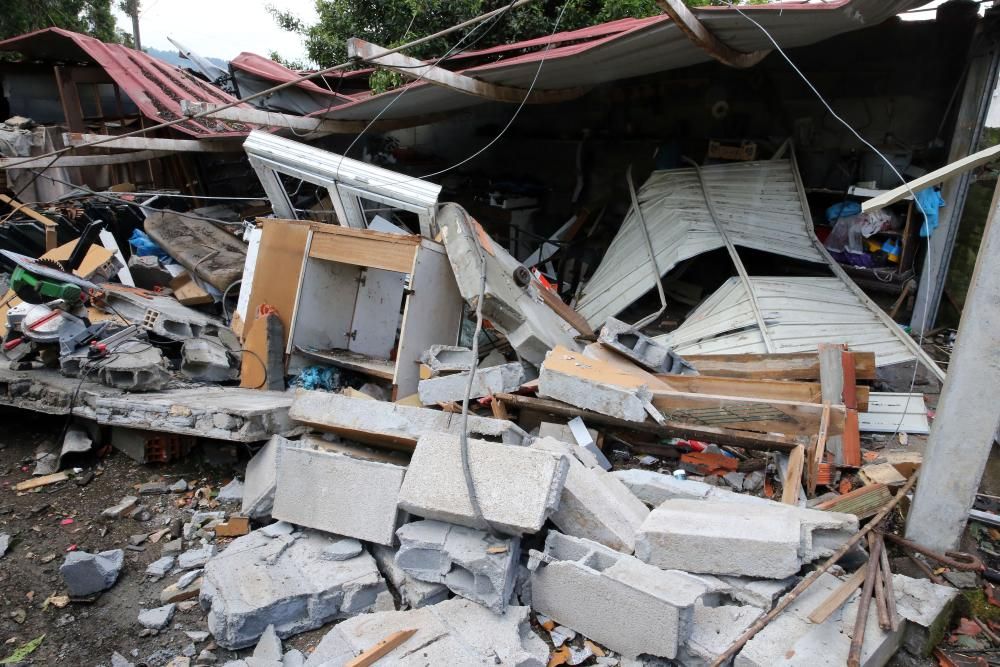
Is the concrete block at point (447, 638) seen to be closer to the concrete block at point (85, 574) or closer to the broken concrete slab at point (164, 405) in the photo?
the concrete block at point (85, 574)

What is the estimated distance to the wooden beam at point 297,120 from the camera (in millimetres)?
5969

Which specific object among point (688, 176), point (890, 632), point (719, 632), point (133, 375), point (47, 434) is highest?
point (688, 176)

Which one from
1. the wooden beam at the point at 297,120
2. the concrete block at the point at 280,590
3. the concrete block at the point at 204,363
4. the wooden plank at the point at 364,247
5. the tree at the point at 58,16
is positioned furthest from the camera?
the tree at the point at 58,16

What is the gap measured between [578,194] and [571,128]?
111cm

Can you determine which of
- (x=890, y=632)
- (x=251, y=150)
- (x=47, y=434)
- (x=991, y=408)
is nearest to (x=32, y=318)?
(x=47, y=434)

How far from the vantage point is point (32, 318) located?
541cm

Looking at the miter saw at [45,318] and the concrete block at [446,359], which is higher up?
the concrete block at [446,359]

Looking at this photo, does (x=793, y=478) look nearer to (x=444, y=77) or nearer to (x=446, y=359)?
(x=446, y=359)

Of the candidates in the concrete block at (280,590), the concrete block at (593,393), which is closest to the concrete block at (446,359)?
the concrete block at (593,393)

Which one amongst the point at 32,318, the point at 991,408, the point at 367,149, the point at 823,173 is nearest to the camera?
the point at 991,408

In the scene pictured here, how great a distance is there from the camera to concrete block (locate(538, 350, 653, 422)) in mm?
4195

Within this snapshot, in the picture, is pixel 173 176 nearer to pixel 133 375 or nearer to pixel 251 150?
pixel 251 150

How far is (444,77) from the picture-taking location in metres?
5.57

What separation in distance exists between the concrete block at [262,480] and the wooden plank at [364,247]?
1727mm
